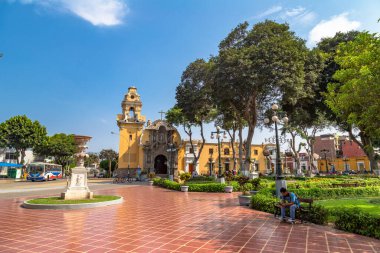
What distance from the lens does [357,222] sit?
655cm

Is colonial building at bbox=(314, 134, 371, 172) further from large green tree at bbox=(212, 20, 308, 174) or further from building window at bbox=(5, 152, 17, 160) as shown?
building window at bbox=(5, 152, 17, 160)

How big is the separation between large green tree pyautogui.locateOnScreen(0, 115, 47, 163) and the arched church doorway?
67.2 ft

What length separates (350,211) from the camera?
6.96 metres

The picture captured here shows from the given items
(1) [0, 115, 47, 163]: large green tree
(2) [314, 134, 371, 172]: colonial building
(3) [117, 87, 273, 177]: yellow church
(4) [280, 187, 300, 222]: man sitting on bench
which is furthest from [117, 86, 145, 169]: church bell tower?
(4) [280, 187, 300, 222]: man sitting on bench

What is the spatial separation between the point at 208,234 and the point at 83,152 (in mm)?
10450

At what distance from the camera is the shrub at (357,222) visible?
6.18 meters

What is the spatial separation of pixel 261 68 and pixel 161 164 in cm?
2911

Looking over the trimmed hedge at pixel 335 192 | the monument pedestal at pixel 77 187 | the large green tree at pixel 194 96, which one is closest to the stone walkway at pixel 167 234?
the monument pedestal at pixel 77 187

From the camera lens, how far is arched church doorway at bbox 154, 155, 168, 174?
143 feet

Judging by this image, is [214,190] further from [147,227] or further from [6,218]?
[6,218]

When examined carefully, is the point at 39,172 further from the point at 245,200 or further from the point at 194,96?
the point at 245,200

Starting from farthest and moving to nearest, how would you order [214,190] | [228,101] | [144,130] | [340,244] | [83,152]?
[144,130] < [228,101] < [214,190] < [83,152] < [340,244]

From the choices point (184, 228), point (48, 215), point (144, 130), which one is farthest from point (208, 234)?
point (144, 130)

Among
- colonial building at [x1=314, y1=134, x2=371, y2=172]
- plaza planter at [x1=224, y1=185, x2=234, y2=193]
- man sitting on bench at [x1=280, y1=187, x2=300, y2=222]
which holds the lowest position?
plaza planter at [x1=224, y1=185, x2=234, y2=193]
